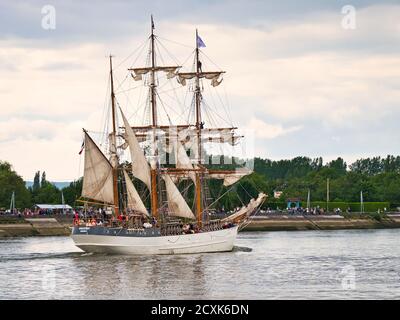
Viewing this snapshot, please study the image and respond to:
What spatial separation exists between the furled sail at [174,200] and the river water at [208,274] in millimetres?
6595

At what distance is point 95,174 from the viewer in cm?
10888

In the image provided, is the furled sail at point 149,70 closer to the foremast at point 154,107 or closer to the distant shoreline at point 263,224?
the foremast at point 154,107

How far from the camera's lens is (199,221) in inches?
4552

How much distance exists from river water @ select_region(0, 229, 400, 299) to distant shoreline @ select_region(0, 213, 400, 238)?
29.3 meters

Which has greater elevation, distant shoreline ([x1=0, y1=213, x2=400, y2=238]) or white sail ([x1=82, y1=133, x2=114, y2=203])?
white sail ([x1=82, y1=133, x2=114, y2=203])

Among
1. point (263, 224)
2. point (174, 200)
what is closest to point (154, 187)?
point (174, 200)

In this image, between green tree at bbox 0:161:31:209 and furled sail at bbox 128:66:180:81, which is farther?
green tree at bbox 0:161:31:209

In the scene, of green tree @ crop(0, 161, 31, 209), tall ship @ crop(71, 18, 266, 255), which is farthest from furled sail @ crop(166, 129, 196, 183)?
green tree @ crop(0, 161, 31, 209)

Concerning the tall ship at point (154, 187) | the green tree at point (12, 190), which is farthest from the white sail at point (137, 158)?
the green tree at point (12, 190)

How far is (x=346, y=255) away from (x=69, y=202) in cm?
9855

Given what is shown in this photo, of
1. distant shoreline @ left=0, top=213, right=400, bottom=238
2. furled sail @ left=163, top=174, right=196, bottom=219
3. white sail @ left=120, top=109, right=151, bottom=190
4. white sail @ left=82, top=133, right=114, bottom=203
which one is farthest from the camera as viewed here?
distant shoreline @ left=0, top=213, right=400, bottom=238

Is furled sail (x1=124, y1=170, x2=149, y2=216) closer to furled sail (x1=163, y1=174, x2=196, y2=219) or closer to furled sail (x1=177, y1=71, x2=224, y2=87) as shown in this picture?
furled sail (x1=163, y1=174, x2=196, y2=219)

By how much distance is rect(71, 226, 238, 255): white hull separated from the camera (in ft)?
349
